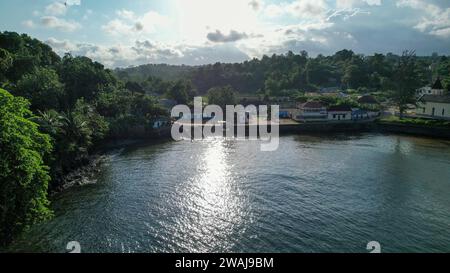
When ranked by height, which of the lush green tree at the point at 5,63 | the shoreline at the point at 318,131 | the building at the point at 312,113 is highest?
the lush green tree at the point at 5,63

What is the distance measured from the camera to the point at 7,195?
16531 mm

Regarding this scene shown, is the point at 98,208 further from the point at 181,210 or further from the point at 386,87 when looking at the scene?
the point at 386,87

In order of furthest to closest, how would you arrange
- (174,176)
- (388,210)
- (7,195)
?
1. (174,176)
2. (388,210)
3. (7,195)

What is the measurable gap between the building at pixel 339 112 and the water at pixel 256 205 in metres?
24.0

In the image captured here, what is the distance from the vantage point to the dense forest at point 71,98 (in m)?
17.1

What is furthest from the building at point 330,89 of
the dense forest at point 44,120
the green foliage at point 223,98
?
the dense forest at point 44,120

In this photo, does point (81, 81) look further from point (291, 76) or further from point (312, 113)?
point (291, 76)

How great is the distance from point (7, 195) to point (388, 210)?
2478cm

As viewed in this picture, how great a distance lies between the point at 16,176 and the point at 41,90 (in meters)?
30.5

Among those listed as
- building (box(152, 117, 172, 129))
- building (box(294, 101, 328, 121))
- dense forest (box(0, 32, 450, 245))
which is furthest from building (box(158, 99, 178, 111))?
building (box(294, 101, 328, 121))

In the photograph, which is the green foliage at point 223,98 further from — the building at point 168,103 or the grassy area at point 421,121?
the grassy area at point 421,121

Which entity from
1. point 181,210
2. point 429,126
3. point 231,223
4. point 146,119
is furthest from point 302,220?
Result: point 429,126

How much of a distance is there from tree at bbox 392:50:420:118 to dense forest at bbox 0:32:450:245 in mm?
184

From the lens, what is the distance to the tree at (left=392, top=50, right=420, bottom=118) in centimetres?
6456
